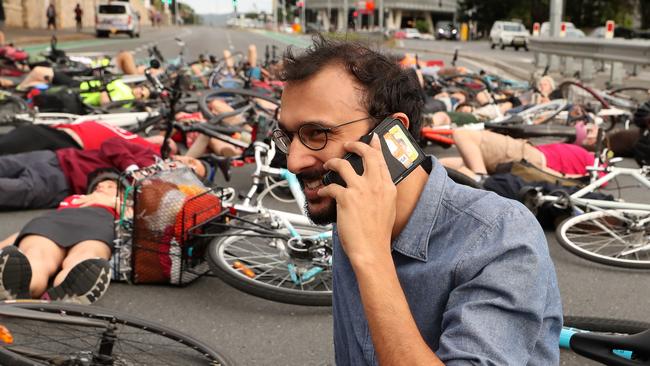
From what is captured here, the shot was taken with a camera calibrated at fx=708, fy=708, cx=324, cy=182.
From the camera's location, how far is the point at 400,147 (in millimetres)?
1645

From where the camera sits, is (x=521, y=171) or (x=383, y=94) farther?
(x=521, y=171)

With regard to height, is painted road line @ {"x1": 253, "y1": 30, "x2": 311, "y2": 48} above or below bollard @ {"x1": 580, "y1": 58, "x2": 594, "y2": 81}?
above

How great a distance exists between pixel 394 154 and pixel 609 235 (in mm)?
4312

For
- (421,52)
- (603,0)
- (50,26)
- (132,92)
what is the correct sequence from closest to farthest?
(132,92), (421,52), (50,26), (603,0)

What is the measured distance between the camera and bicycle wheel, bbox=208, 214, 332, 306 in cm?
409

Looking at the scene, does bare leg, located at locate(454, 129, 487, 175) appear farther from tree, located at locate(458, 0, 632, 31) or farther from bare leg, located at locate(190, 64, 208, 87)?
tree, located at locate(458, 0, 632, 31)

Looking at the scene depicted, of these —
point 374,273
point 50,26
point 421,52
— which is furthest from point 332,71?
point 50,26

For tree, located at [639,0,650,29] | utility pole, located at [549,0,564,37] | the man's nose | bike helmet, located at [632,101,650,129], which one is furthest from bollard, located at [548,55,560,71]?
tree, located at [639,0,650,29]

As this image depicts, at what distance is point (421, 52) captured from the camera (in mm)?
35781

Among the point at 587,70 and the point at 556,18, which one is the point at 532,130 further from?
the point at 556,18

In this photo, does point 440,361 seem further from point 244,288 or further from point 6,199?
point 6,199

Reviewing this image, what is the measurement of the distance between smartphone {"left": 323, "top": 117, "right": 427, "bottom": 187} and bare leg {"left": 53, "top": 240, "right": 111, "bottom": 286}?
299 centimetres

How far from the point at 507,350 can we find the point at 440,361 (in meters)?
0.15

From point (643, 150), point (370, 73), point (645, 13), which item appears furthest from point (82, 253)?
point (645, 13)
